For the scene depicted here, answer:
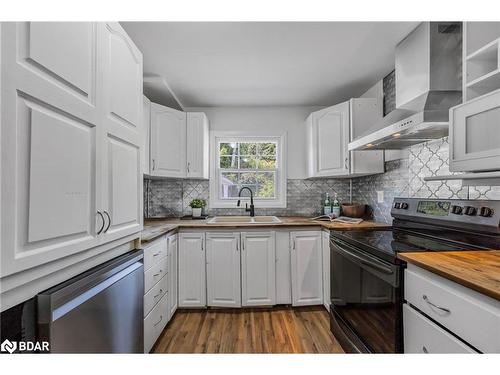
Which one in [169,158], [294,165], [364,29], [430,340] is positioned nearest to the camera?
[430,340]

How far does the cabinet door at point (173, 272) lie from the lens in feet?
6.81

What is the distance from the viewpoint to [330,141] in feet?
8.39

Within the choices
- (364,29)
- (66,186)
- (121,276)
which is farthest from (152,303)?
(364,29)

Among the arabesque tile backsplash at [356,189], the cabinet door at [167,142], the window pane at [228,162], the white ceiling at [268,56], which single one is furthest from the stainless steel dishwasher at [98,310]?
the window pane at [228,162]

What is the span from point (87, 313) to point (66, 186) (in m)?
0.49

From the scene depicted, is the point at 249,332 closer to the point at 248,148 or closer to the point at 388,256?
the point at 388,256

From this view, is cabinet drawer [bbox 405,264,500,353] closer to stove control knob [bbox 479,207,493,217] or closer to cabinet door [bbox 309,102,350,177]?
stove control knob [bbox 479,207,493,217]

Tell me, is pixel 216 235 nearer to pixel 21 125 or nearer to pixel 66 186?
pixel 66 186

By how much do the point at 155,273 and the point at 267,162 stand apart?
1939 millimetres

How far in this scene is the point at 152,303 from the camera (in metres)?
1.66

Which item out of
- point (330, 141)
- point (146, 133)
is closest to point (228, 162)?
point (146, 133)

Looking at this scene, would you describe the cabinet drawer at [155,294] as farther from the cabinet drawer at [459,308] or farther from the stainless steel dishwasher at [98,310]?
the cabinet drawer at [459,308]
